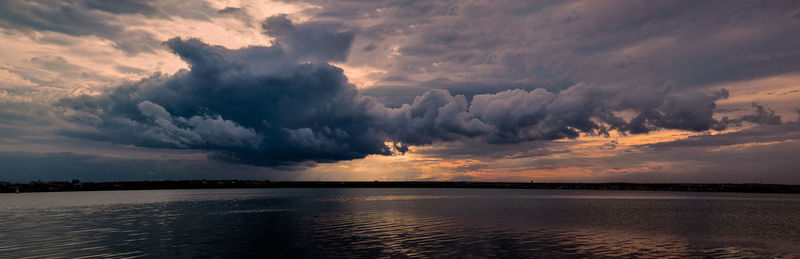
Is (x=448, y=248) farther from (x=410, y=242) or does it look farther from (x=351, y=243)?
(x=351, y=243)

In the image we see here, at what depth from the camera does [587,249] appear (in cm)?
3984

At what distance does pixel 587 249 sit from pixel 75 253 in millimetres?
45583

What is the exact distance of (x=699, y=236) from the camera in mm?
49500

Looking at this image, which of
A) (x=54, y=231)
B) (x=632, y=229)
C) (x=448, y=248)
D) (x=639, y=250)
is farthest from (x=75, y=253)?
(x=632, y=229)

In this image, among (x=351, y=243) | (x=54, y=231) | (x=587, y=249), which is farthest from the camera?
(x=54, y=231)

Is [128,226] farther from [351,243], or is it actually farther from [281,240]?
[351,243]

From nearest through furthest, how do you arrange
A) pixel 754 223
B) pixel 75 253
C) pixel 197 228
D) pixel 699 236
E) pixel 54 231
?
pixel 75 253 → pixel 699 236 → pixel 54 231 → pixel 197 228 → pixel 754 223

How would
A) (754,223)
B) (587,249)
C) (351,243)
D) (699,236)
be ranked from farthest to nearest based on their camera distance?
(754,223), (699,236), (351,243), (587,249)

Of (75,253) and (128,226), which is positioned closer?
(75,253)

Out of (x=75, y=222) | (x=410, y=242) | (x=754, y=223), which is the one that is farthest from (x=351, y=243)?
(x=754, y=223)

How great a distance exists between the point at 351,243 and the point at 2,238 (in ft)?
126

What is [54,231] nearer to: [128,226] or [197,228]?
[128,226]

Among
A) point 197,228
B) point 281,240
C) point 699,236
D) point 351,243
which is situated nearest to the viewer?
point 351,243

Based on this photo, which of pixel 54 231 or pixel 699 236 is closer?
pixel 699 236
